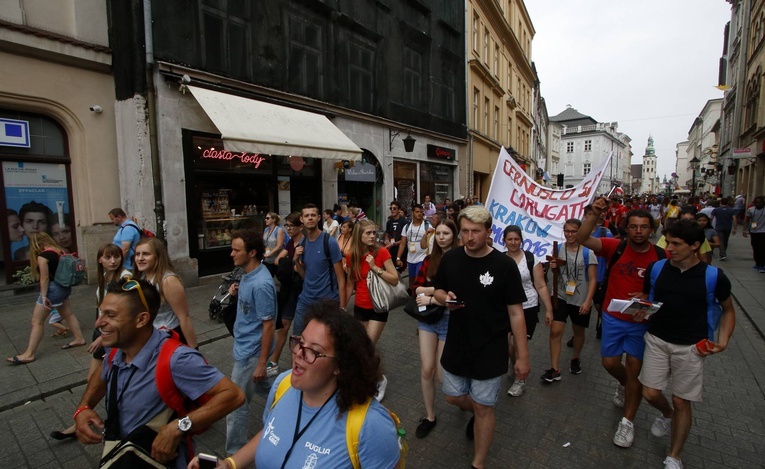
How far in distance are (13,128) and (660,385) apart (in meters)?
10.8

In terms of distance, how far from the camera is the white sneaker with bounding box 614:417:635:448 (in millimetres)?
3180

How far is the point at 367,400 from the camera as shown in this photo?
155 centimetres

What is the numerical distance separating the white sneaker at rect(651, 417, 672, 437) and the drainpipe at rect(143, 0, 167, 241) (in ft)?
28.6

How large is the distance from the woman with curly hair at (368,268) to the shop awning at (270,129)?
518cm

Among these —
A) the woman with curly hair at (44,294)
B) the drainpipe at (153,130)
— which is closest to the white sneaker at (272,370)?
the woman with curly hair at (44,294)

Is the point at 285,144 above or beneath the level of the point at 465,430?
above

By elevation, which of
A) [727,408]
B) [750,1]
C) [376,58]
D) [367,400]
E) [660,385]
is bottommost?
[727,408]

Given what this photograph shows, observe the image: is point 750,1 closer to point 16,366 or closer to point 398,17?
point 398,17

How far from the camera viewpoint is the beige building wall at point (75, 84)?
740 centimetres

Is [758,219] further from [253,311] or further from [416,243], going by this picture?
[253,311]

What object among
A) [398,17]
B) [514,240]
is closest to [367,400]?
[514,240]

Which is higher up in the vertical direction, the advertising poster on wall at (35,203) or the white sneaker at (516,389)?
the advertising poster on wall at (35,203)

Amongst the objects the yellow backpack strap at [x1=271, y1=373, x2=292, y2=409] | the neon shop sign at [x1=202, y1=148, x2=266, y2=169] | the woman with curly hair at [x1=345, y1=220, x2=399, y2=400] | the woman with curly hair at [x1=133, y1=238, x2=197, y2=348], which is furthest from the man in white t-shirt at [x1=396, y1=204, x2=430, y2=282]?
the yellow backpack strap at [x1=271, y1=373, x2=292, y2=409]

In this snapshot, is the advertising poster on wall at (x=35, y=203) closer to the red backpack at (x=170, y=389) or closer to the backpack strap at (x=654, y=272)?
the red backpack at (x=170, y=389)
